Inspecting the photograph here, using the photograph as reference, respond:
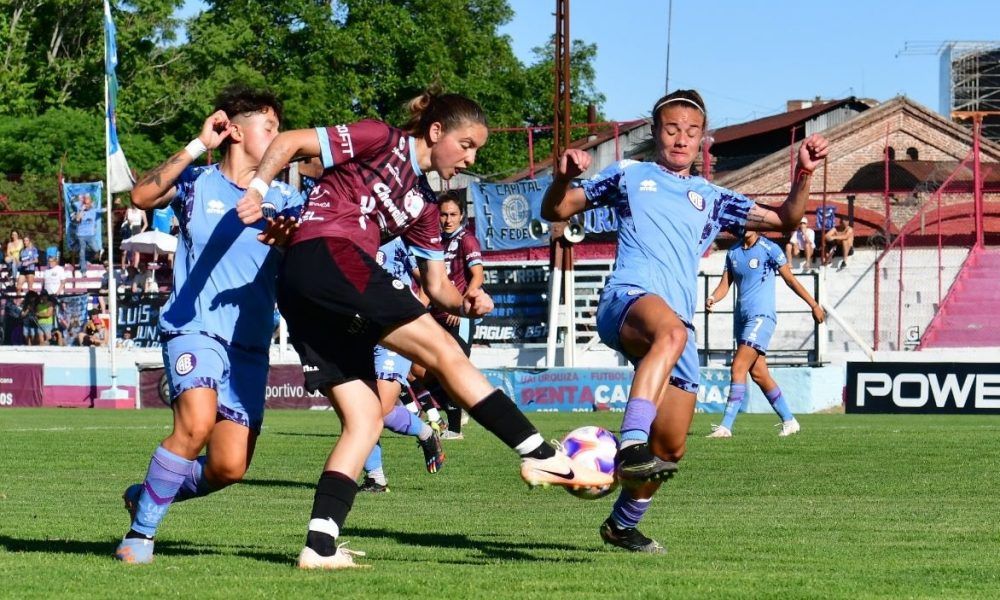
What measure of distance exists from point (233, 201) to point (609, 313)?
1.86m

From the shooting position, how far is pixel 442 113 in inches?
256

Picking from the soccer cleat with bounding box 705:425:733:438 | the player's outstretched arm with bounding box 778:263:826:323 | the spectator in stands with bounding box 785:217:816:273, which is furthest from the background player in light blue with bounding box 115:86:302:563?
the spectator in stands with bounding box 785:217:816:273

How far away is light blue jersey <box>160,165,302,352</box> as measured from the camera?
6.81 meters

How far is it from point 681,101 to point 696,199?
520 mm

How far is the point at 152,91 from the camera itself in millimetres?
53562

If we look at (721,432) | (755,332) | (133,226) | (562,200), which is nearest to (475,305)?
(562,200)

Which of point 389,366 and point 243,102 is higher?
point 243,102

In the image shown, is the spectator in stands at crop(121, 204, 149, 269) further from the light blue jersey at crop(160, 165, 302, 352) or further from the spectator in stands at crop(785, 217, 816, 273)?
the light blue jersey at crop(160, 165, 302, 352)

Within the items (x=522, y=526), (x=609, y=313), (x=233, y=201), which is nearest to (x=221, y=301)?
(x=233, y=201)

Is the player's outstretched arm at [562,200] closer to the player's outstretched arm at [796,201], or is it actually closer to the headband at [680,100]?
the headband at [680,100]

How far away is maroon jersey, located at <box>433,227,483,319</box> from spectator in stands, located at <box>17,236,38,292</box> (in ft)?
70.2

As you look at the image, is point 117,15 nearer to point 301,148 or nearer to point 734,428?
point 734,428

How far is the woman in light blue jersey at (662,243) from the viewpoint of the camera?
696cm

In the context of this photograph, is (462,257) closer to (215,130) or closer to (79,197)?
(215,130)
